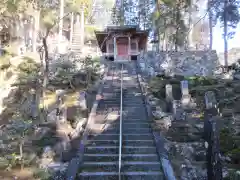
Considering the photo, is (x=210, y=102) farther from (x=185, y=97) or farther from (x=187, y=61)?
(x=187, y=61)

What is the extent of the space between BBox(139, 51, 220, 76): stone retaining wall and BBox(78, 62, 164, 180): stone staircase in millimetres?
13783

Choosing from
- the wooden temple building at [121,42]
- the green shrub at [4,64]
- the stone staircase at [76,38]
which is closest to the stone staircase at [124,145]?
the green shrub at [4,64]

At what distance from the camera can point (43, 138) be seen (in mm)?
8398

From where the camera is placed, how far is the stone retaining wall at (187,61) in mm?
24734

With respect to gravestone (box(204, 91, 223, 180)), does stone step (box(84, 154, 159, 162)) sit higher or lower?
lower

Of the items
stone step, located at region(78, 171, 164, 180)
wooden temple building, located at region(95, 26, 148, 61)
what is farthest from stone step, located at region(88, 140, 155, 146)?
wooden temple building, located at region(95, 26, 148, 61)

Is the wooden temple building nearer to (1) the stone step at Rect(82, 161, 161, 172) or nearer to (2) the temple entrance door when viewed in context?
(2) the temple entrance door

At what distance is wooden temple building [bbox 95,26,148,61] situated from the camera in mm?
26969

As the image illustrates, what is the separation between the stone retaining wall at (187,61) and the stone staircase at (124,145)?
543 inches

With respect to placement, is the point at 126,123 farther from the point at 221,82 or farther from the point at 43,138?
the point at 221,82

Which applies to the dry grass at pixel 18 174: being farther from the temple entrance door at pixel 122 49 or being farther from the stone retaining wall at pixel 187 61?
the temple entrance door at pixel 122 49

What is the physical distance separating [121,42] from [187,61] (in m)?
6.62

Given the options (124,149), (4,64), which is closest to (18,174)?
(124,149)

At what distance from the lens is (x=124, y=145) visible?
7.67m
